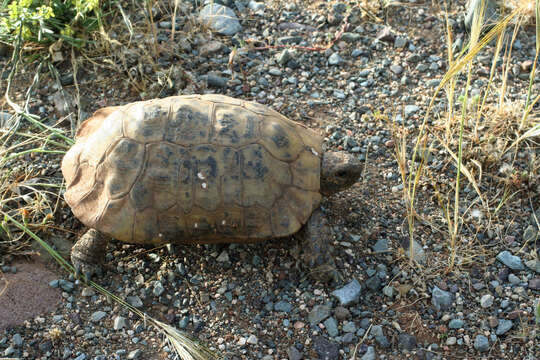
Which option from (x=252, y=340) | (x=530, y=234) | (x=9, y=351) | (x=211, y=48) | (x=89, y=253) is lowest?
(x=9, y=351)

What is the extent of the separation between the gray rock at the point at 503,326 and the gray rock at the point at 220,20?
309 centimetres

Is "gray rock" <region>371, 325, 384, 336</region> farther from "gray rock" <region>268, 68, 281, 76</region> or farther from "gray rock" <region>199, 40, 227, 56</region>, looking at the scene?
"gray rock" <region>199, 40, 227, 56</region>

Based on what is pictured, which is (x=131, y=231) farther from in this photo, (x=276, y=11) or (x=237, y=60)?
(x=276, y=11)

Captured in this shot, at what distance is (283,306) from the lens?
3109 millimetres

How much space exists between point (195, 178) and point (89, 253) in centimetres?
→ 81

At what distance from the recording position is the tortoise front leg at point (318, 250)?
3.16m

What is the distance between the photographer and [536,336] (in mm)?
2926

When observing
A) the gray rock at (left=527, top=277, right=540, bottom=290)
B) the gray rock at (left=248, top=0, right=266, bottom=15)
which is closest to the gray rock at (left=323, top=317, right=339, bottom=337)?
the gray rock at (left=527, top=277, right=540, bottom=290)

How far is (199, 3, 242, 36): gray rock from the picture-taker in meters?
4.67

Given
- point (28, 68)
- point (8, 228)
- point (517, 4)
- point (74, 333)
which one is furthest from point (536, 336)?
point (28, 68)

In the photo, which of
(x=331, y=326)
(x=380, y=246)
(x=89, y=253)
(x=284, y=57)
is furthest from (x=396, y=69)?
(x=89, y=253)

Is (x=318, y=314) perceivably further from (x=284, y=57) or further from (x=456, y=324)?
(x=284, y=57)

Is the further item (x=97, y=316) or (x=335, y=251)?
(x=335, y=251)

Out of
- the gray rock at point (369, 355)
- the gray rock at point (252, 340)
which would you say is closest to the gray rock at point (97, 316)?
the gray rock at point (252, 340)
